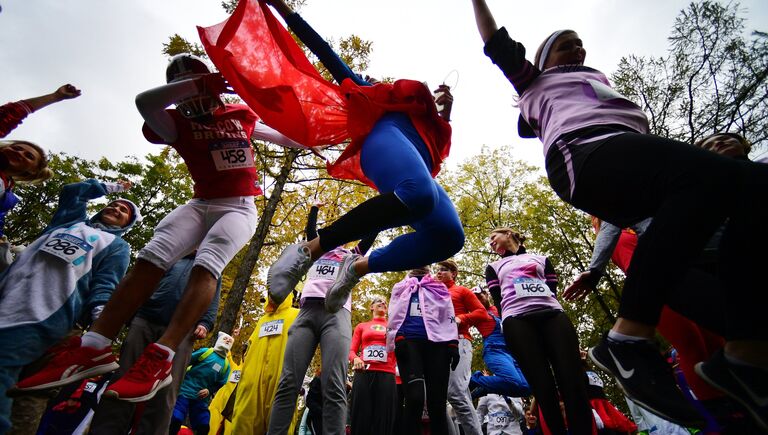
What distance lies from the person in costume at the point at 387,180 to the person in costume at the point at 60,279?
1373 mm

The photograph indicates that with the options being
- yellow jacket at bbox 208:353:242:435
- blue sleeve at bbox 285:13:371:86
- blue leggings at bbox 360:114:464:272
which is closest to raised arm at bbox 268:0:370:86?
blue sleeve at bbox 285:13:371:86

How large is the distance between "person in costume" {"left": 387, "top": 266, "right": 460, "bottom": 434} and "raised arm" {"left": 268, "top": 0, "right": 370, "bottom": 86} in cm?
278

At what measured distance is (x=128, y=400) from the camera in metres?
1.78

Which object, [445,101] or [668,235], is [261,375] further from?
[668,235]

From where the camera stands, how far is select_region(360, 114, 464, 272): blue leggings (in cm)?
200

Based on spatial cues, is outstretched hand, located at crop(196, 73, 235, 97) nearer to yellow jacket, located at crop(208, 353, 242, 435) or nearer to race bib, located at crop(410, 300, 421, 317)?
race bib, located at crop(410, 300, 421, 317)

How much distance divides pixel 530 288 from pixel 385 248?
1.68 m

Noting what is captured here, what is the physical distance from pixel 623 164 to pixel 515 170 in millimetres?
17892

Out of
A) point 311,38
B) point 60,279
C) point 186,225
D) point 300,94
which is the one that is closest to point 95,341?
point 186,225

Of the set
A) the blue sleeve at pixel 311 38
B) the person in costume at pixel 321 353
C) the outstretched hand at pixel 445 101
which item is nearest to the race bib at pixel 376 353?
the person in costume at pixel 321 353

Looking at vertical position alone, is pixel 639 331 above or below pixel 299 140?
below

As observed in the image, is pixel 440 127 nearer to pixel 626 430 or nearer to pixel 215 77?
pixel 215 77

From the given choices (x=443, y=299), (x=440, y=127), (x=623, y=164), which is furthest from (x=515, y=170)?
(x=623, y=164)

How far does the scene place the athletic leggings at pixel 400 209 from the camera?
198cm
